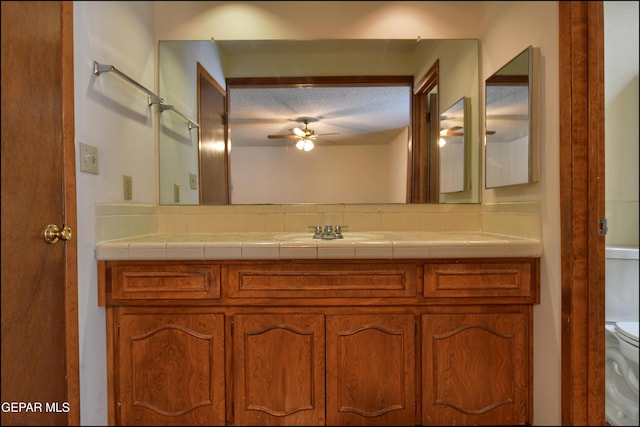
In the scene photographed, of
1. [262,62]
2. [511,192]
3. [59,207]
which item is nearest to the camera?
[59,207]

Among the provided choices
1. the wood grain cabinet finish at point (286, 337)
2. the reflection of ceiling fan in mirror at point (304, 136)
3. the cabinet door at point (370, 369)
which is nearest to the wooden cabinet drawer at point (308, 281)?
the wood grain cabinet finish at point (286, 337)

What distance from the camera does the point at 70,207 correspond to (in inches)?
46.5

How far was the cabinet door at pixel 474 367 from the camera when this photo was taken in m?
1.35

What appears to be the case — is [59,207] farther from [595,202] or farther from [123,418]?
[595,202]

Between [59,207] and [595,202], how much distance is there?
1.82 meters

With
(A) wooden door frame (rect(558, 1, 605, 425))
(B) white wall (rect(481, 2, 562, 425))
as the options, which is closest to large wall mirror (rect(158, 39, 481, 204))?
(B) white wall (rect(481, 2, 562, 425))

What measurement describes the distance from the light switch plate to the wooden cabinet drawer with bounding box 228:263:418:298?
0.62 m

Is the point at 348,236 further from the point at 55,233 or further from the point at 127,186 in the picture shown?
the point at 55,233

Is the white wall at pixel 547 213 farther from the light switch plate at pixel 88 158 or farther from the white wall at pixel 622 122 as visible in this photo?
the light switch plate at pixel 88 158

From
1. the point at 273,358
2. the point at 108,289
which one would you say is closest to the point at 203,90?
the point at 108,289

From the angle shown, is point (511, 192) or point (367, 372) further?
point (511, 192)

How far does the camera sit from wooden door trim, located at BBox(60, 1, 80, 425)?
1167mm

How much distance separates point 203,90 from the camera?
184cm

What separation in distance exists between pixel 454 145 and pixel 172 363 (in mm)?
1659
